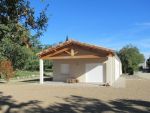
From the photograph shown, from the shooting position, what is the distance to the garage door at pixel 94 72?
3070 cm

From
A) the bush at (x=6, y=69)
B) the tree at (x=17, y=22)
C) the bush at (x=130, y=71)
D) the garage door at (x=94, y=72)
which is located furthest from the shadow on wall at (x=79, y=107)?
the bush at (x=130, y=71)

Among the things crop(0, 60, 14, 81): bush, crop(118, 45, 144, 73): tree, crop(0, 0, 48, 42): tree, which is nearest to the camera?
crop(0, 0, 48, 42): tree

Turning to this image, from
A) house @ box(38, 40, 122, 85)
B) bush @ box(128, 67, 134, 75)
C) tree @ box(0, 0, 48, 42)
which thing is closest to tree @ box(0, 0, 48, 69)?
tree @ box(0, 0, 48, 42)

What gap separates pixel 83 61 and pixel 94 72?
5.30 ft

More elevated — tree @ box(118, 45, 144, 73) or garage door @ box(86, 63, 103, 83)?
tree @ box(118, 45, 144, 73)

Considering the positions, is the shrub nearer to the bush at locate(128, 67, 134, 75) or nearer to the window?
the bush at locate(128, 67, 134, 75)

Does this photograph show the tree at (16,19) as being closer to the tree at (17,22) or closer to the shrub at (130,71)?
the tree at (17,22)

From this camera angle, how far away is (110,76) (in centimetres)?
2894

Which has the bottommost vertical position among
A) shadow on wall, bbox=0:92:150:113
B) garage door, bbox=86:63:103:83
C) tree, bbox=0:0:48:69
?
shadow on wall, bbox=0:92:150:113

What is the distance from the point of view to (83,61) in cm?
3186

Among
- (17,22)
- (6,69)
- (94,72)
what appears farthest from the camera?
(6,69)

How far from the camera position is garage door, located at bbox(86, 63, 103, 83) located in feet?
101

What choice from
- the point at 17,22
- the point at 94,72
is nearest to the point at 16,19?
the point at 17,22

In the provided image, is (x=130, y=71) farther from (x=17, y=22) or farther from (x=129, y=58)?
(x=17, y=22)
